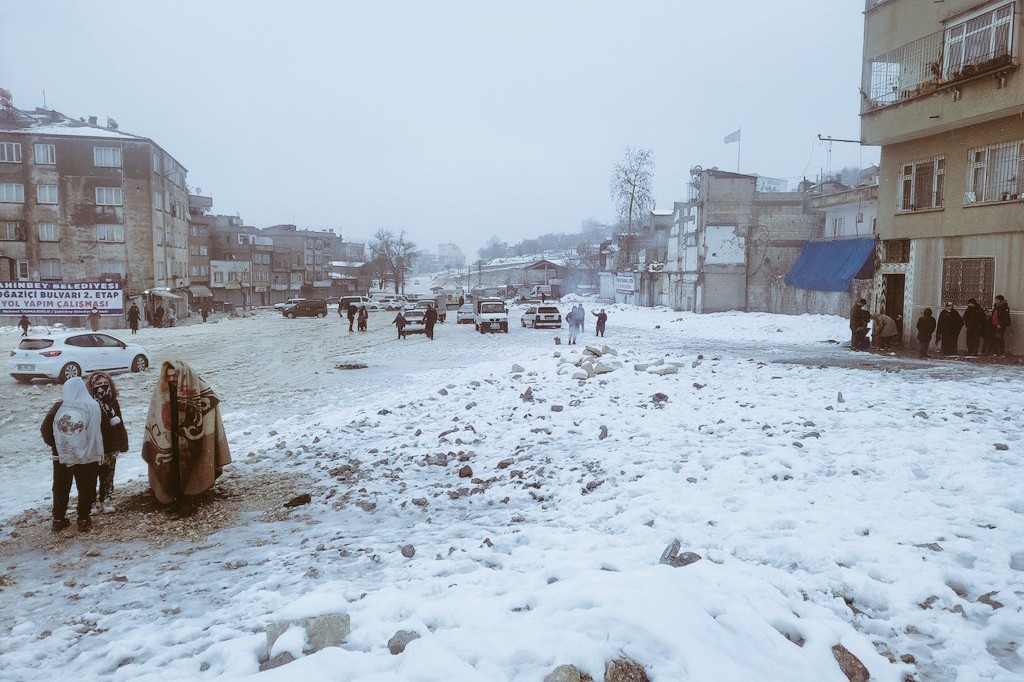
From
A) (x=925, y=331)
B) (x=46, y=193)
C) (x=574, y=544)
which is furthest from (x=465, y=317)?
(x=574, y=544)

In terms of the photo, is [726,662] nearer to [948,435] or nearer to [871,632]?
[871,632]

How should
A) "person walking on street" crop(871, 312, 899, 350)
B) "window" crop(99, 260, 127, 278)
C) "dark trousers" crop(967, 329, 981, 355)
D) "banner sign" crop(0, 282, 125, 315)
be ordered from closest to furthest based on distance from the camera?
"dark trousers" crop(967, 329, 981, 355) → "person walking on street" crop(871, 312, 899, 350) → "banner sign" crop(0, 282, 125, 315) → "window" crop(99, 260, 127, 278)

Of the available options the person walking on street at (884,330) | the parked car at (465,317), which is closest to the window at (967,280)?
the person walking on street at (884,330)

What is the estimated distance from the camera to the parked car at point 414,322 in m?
34.9

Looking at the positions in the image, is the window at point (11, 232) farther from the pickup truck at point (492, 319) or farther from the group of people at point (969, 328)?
the group of people at point (969, 328)

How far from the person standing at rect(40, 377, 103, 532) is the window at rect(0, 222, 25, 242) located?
4960cm

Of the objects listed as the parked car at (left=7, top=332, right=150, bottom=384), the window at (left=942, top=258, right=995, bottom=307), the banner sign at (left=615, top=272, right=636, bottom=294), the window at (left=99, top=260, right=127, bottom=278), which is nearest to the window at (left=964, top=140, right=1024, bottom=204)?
the window at (left=942, top=258, right=995, bottom=307)

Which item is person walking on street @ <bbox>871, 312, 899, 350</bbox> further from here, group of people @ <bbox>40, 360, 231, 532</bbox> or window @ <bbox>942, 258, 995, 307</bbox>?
group of people @ <bbox>40, 360, 231, 532</bbox>

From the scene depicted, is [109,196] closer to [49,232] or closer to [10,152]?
[49,232]

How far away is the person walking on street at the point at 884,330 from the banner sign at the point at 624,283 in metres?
46.3

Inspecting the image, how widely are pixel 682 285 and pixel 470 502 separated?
46.8 metres

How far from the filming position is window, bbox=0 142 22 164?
45750mm

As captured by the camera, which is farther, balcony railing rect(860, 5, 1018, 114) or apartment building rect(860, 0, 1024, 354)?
apartment building rect(860, 0, 1024, 354)

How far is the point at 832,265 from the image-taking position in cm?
3703
